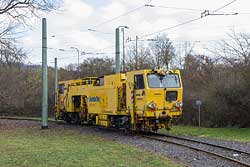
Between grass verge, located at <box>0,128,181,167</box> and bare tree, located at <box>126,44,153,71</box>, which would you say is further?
bare tree, located at <box>126,44,153,71</box>

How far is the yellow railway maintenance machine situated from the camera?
2257 cm

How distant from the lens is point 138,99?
22953mm

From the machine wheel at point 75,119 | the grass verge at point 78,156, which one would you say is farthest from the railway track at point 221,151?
the machine wheel at point 75,119

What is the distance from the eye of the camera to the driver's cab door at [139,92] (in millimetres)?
22609

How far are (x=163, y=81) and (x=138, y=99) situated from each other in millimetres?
1584

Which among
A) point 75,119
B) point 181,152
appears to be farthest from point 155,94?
point 75,119

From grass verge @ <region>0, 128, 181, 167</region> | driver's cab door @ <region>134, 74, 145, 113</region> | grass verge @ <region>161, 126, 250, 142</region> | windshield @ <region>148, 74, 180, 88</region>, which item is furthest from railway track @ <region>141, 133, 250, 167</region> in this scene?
windshield @ <region>148, 74, 180, 88</region>

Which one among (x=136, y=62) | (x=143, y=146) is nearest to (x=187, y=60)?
(x=136, y=62)

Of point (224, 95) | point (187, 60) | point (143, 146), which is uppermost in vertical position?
point (187, 60)

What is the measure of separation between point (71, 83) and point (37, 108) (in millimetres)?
24922

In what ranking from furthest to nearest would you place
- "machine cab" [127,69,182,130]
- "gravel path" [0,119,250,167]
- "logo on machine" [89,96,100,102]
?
"logo on machine" [89,96,100,102] < "machine cab" [127,69,182,130] < "gravel path" [0,119,250,167]

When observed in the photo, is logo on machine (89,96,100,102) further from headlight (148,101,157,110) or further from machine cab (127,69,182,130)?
headlight (148,101,157,110)

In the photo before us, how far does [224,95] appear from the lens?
31.0 metres

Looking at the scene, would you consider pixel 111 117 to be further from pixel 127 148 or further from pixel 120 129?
pixel 127 148
